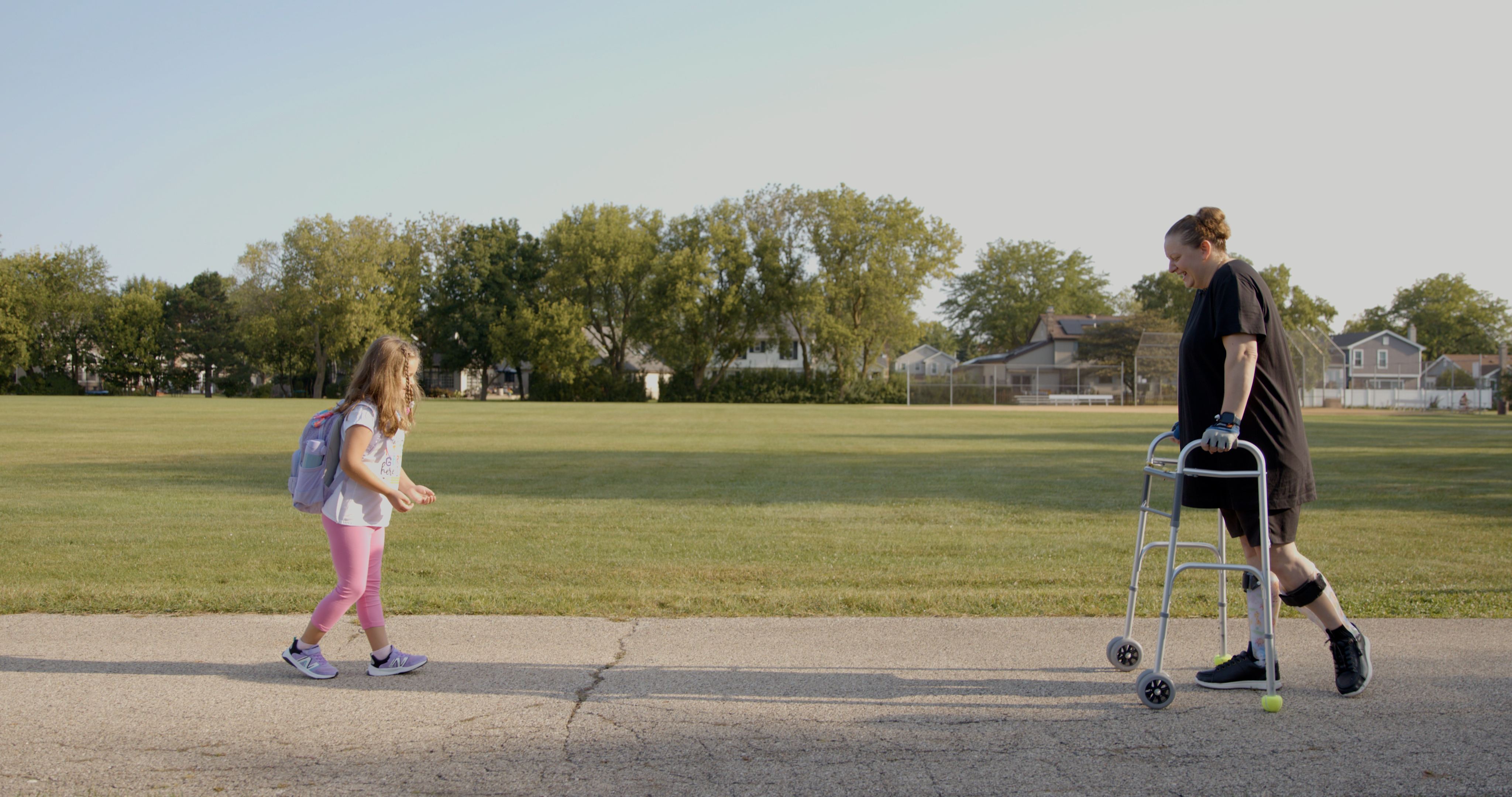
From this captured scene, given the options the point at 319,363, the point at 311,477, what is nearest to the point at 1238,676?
the point at 311,477

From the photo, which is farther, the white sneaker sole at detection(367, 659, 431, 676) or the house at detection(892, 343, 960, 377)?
the house at detection(892, 343, 960, 377)

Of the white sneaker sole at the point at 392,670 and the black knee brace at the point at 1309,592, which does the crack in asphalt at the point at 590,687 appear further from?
the black knee brace at the point at 1309,592

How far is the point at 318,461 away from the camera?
4.42 meters

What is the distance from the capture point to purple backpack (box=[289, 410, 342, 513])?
4.41 metres

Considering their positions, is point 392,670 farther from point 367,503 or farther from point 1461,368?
point 1461,368

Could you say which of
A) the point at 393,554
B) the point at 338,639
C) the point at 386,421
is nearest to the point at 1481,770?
the point at 386,421

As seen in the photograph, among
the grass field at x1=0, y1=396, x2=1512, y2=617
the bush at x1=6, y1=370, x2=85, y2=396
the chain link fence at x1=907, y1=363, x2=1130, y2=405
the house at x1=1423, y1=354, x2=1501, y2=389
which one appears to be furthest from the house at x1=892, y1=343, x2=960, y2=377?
the grass field at x1=0, y1=396, x2=1512, y2=617

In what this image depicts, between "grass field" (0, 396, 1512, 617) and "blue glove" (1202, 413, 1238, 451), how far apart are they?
218 cm

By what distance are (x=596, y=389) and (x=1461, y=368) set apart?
8835cm

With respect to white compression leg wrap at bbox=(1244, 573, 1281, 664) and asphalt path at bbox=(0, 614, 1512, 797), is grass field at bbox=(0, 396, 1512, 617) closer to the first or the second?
asphalt path at bbox=(0, 614, 1512, 797)

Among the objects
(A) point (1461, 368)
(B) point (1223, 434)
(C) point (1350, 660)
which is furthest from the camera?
(A) point (1461, 368)

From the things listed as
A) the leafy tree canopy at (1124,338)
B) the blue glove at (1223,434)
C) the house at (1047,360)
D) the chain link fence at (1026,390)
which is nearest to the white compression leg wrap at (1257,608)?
the blue glove at (1223,434)

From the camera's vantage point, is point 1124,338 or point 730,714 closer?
point 730,714

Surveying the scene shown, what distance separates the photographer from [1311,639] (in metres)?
5.04
